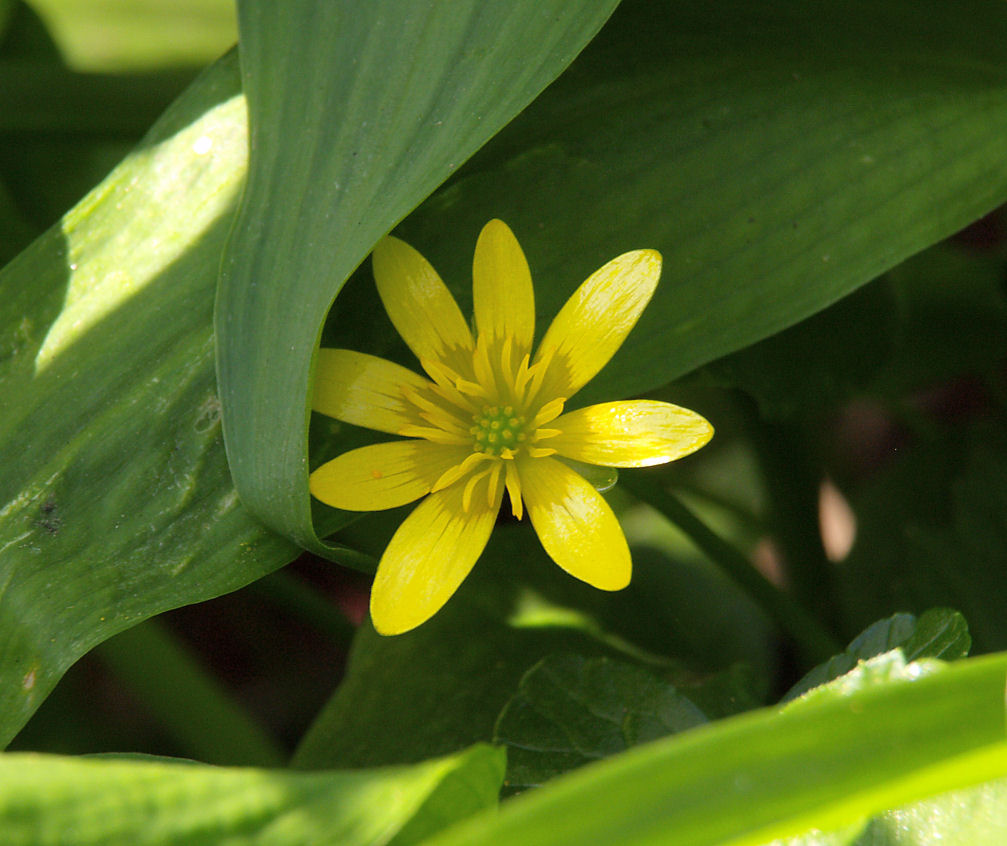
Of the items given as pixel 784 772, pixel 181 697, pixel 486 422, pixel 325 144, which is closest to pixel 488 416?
pixel 486 422

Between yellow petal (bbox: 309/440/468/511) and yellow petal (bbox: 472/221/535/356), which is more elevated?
yellow petal (bbox: 472/221/535/356)

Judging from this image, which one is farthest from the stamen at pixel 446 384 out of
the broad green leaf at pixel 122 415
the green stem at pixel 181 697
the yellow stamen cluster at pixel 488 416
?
the green stem at pixel 181 697

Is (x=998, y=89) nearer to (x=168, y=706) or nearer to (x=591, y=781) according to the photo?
(x=591, y=781)

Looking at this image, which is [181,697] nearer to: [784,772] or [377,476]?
[377,476]

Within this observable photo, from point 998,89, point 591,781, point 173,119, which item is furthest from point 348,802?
point 998,89

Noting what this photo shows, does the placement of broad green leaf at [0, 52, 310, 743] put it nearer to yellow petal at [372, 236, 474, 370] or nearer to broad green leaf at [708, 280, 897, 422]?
yellow petal at [372, 236, 474, 370]

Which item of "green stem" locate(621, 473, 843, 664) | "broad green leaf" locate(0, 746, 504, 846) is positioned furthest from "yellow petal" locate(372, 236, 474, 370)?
"broad green leaf" locate(0, 746, 504, 846)

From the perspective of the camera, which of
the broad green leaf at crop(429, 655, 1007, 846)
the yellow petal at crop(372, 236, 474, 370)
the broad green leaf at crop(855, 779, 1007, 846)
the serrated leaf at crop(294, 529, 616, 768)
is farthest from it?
the serrated leaf at crop(294, 529, 616, 768)
